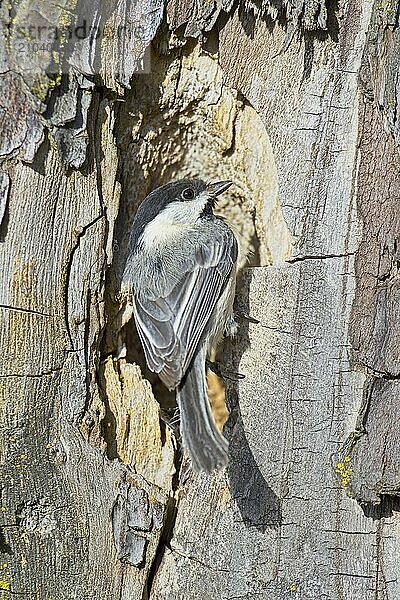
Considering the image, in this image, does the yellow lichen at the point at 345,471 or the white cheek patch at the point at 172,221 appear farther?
the white cheek patch at the point at 172,221


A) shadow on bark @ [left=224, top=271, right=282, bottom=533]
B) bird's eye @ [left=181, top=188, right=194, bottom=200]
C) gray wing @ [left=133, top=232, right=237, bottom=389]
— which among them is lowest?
shadow on bark @ [left=224, top=271, right=282, bottom=533]

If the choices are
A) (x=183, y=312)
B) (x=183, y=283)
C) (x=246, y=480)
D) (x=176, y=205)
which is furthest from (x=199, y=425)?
(x=176, y=205)

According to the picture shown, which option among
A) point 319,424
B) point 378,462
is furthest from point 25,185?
point 378,462

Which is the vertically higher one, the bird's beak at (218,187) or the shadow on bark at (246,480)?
the bird's beak at (218,187)

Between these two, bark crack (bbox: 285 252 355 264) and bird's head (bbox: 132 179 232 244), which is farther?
bird's head (bbox: 132 179 232 244)

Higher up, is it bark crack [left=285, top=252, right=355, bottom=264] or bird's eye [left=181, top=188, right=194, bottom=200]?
bird's eye [left=181, top=188, right=194, bottom=200]

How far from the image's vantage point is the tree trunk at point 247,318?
91.0 inches

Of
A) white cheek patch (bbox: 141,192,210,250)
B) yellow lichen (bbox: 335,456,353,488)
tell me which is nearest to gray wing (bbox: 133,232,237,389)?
white cheek patch (bbox: 141,192,210,250)

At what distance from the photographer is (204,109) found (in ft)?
8.80

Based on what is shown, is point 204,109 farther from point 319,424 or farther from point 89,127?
point 319,424

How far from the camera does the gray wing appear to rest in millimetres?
2465

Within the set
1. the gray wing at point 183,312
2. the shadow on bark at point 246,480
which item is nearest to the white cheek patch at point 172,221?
the gray wing at point 183,312

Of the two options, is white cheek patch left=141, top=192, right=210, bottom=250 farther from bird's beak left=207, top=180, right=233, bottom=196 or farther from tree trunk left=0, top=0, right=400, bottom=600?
tree trunk left=0, top=0, right=400, bottom=600

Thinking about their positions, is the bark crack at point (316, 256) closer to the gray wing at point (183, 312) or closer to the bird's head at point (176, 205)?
the gray wing at point (183, 312)
